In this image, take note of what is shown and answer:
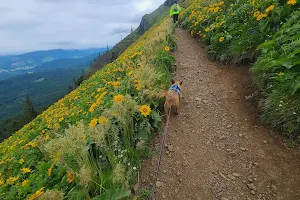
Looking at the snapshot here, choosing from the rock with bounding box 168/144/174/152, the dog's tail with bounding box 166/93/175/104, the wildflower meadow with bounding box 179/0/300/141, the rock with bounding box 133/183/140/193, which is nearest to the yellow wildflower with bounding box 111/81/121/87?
the dog's tail with bounding box 166/93/175/104

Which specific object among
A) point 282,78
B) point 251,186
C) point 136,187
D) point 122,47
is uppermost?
point 282,78

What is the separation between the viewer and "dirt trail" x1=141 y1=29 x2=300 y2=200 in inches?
137

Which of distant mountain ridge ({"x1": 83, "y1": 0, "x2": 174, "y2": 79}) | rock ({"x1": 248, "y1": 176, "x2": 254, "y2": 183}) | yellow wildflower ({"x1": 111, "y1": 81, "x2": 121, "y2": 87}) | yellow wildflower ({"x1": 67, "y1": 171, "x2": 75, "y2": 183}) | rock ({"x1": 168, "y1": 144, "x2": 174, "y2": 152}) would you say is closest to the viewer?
yellow wildflower ({"x1": 67, "y1": 171, "x2": 75, "y2": 183})

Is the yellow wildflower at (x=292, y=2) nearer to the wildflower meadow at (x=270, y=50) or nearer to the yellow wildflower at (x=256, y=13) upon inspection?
the wildflower meadow at (x=270, y=50)

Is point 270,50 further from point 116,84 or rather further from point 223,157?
point 116,84

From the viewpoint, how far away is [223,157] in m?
4.14

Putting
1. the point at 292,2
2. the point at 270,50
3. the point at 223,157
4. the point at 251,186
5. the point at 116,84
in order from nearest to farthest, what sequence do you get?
1. the point at 251,186
2. the point at 223,157
3. the point at 270,50
4. the point at 292,2
5. the point at 116,84

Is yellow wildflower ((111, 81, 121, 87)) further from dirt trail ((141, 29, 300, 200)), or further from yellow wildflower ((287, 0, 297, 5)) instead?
yellow wildflower ((287, 0, 297, 5))

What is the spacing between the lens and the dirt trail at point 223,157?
3490 mm

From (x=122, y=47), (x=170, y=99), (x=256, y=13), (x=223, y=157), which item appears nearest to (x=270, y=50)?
(x=256, y=13)

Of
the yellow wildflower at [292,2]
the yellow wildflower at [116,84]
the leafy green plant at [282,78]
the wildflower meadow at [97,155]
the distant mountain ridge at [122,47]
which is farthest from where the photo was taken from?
the distant mountain ridge at [122,47]

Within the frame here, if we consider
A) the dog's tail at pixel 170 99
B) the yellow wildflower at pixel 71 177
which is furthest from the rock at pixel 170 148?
the yellow wildflower at pixel 71 177

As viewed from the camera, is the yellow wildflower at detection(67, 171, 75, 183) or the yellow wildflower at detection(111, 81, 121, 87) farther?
the yellow wildflower at detection(111, 81, 121, 87)

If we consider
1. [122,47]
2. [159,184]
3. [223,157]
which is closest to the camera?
[159,184]
